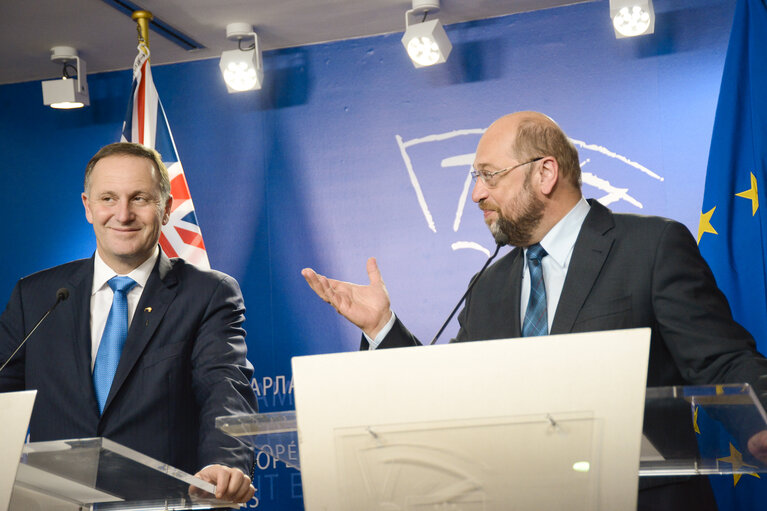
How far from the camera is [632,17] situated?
4258 millimetres

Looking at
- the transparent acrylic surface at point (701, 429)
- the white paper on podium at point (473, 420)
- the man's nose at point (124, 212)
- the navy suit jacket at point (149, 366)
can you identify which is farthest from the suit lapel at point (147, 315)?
the transparent acrylic surface at point (701, 429)

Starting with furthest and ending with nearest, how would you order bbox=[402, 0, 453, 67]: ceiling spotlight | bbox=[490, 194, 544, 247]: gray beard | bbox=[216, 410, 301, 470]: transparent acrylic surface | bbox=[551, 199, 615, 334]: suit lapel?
bbox=[402, 0, 453, 67]: ceiling spotlight < bbox=[490, 194, 544, 247]: gray beard < bbox=[551, 199, 615, 334]: suit lapel < bbox=[216, 410, 301, 470]: transparent acrylic surface

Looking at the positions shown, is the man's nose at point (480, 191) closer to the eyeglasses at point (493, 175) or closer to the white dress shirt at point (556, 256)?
the eyeglasses at point (493, 175)

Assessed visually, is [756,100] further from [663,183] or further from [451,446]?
[451,446]

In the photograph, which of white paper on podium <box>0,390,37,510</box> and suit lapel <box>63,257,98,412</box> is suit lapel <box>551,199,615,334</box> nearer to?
white paper on podium <box>0,390,37,510</box>

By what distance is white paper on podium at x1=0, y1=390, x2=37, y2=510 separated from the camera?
147 centimetres

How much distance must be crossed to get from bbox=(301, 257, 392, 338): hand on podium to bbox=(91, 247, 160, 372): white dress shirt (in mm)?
755

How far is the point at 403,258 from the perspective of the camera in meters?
4.87

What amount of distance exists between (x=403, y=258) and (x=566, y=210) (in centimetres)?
249

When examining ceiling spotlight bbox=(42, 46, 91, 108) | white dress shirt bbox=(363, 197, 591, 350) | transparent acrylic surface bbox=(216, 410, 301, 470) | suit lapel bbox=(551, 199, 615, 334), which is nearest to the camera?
transparent acrylic surface bbox=(216, 410, 301, 470)

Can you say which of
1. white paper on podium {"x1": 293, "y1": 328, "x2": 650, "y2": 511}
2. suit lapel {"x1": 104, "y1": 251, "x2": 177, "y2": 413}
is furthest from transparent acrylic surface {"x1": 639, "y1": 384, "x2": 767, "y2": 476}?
suit lapel {"x1": 104, "y1": 251, "x2": 177, "y2": 413}

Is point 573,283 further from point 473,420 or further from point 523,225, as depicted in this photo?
point 473,420

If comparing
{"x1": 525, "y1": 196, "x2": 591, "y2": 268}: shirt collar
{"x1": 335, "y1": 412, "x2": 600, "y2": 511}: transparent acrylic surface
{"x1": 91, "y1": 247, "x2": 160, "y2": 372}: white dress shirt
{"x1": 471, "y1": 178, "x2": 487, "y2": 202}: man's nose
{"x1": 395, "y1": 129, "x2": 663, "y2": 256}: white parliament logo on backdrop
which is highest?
{"x1": 395, "y1": 129, "x2": 663, "y2": 256}: white parliament logo on backdrop

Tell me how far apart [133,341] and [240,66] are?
2655 mm
